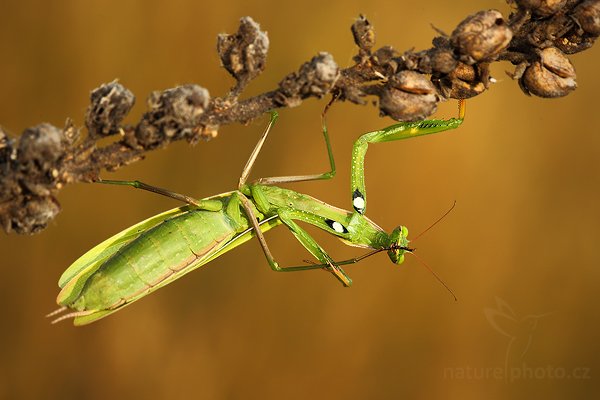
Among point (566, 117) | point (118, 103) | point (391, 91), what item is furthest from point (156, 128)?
point (566, 117)

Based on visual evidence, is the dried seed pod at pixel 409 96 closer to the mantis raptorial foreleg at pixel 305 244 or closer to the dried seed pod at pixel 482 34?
the dried seed pod at pixel 482 34

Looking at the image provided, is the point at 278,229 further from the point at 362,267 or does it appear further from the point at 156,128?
the point at 156,128

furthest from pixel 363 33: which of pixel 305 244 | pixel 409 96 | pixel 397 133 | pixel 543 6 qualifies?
pixel 305 244

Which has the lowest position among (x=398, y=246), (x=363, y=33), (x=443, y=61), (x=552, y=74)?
Result: (x=398, y=246)

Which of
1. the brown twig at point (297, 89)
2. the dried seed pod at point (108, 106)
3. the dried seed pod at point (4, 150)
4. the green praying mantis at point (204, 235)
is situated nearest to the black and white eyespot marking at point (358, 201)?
the green praying mantis at point (204, 235)

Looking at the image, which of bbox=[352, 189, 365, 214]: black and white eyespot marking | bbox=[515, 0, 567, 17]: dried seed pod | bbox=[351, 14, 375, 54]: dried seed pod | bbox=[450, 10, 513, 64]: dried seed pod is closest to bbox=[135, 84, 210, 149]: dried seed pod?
bbox=[351, 14, 375, 54]: dried seed pod

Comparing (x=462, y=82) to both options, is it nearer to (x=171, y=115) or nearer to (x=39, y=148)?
(x=171, y=115)
